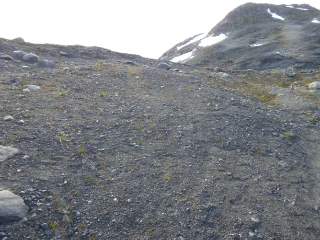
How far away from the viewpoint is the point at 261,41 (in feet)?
162

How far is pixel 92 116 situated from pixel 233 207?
647cm

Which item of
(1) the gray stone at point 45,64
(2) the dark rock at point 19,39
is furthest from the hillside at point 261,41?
(1) the gray stone at point 45,64

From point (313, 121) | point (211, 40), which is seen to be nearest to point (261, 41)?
point (211, 40)

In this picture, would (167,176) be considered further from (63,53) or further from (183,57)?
(183,57)

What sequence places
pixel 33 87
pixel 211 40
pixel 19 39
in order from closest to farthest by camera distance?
pixel 33 87 → pixel 19 39 → pixel 211 40

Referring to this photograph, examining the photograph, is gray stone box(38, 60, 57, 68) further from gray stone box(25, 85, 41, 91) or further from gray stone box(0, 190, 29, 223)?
gray stone box(0, 190, 29, 223)

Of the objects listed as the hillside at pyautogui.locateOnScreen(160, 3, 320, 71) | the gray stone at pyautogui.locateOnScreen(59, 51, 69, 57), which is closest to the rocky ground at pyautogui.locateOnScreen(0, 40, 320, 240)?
the gray stone at pyautogui.locateOnScreen(59, 51, 69, 57)

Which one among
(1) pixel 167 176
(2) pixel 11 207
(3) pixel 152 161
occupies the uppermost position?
(2) pixel 11 207

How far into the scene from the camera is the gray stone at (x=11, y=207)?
7141 millimetres

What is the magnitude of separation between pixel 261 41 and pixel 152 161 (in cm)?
4367

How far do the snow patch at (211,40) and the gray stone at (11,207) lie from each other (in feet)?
165

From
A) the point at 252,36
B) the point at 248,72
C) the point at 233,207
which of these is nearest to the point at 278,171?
the point at 233,207

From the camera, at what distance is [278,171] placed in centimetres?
1064

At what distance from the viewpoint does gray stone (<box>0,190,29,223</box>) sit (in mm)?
7141
